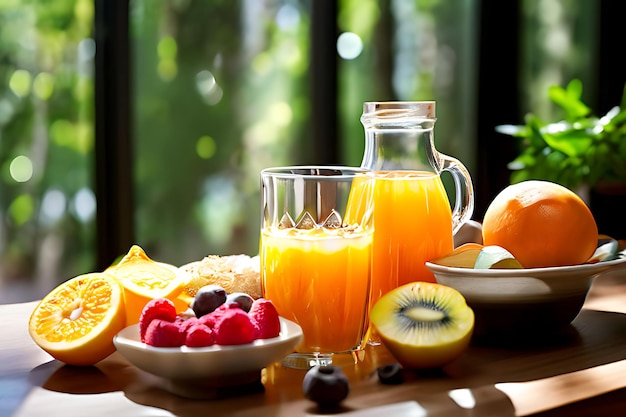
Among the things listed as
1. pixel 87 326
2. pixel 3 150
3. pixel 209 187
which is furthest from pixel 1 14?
pixel 87 326

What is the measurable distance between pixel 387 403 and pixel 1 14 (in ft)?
5.82

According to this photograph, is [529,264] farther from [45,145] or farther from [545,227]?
[45,145]

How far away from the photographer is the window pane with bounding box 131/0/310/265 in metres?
2.30

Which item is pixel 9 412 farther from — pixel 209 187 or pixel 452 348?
pixel 209 187

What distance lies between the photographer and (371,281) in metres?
0.89

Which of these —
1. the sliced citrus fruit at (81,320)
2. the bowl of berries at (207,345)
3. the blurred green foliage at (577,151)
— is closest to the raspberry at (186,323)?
the bowl of berries at (207,345)

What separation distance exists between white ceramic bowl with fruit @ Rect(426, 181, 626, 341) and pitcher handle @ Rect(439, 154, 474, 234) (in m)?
0.03

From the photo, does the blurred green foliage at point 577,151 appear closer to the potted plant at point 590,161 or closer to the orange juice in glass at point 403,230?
the potted plant at point 590,161

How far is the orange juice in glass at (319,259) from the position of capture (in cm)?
84

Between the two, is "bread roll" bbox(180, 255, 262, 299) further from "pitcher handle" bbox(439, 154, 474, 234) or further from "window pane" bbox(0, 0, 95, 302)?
"window pane" bbox(0, 0, 95, 302)

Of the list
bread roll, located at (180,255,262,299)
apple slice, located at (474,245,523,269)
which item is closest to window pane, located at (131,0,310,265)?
bread roll, located at (180,255,262,299)

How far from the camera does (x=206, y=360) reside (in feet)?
2.24

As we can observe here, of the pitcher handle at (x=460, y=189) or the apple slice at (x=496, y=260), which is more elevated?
the pitcher handle at (x=460, y=189)

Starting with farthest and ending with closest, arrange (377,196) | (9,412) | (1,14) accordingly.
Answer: (1,14) < (377,196) < (9,412)
